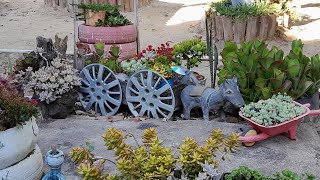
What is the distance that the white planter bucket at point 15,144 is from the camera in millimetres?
2834

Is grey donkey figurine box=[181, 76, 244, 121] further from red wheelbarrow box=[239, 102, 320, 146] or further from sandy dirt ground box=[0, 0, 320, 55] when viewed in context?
sandy dirt ground box=[0, 0, 320, 55]

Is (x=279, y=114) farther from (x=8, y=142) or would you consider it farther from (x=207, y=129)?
(x=8, y=142)

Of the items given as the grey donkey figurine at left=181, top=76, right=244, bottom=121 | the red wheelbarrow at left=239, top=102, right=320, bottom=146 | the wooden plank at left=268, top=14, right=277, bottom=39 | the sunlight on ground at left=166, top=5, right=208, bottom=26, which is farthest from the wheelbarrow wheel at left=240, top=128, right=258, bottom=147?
the sunlight on ground at left=166, top=5, right=208, bottom=26

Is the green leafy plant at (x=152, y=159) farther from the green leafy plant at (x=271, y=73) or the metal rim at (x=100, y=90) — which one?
the metal rim at (x=100, y=90)

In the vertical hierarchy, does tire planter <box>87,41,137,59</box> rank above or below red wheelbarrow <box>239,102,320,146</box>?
above

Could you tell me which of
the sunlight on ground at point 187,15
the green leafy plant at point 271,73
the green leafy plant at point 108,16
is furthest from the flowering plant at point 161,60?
the sunlight on ground at point 187,15

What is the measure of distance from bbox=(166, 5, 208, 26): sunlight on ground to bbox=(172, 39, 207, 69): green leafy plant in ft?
17.4

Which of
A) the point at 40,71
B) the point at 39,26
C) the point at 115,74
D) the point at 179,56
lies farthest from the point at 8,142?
the point at 39,26

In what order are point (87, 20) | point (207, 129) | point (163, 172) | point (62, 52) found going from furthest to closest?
1. point (87, 20)
2. point (62, 52)
3. point (207, 129)
4. point (163, 172)

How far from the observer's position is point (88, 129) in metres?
3.95

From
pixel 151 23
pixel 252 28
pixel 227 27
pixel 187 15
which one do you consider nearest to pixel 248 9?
pixel 252 28

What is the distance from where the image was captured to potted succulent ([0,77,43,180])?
2.85 m

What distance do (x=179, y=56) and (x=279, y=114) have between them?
1.25m

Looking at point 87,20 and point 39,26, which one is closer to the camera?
point 87,20
